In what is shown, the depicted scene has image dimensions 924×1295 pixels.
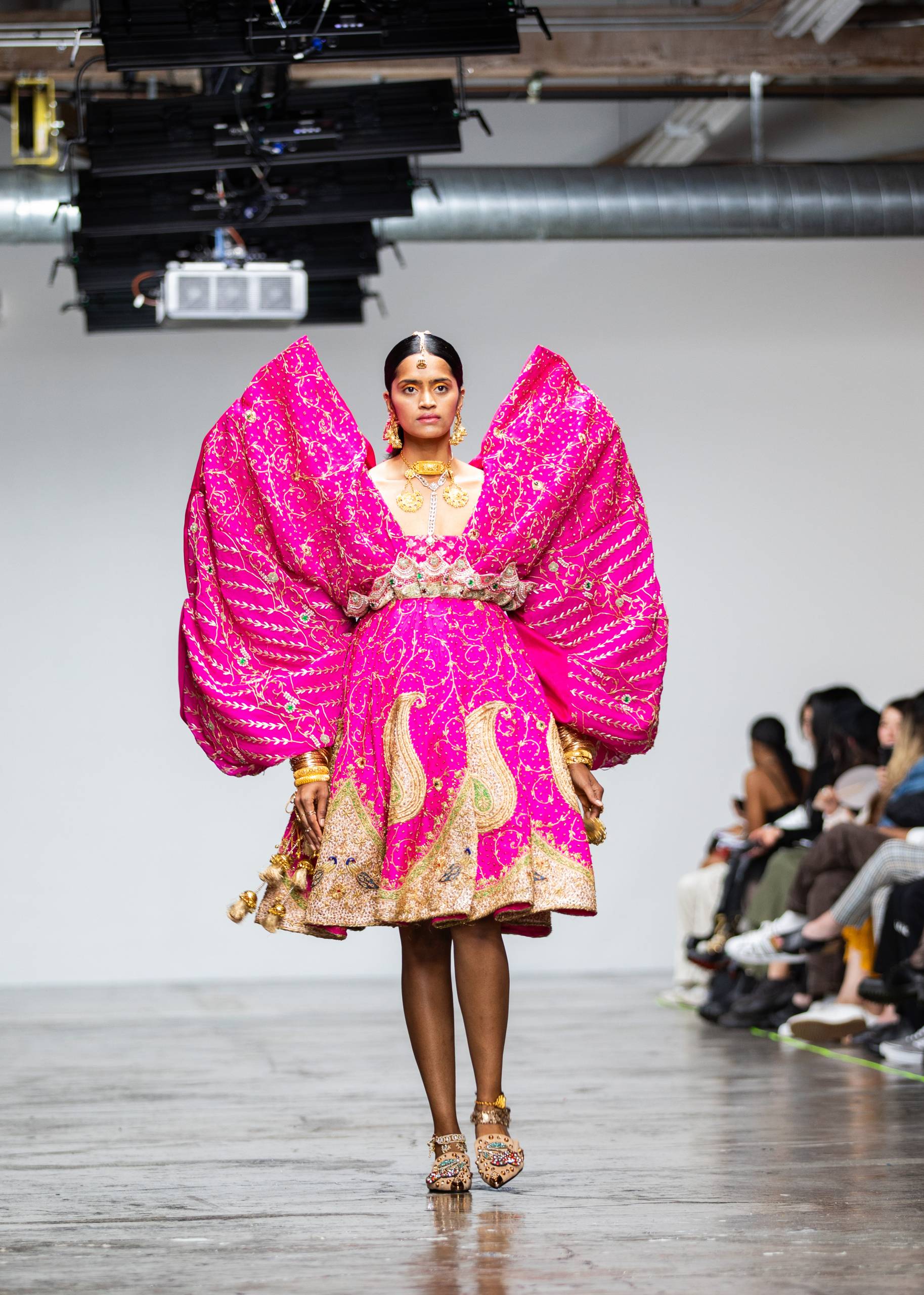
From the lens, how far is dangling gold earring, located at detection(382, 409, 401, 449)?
2.62 meters

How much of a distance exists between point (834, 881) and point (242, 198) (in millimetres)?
3399

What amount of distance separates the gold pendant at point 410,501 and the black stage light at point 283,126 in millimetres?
3540

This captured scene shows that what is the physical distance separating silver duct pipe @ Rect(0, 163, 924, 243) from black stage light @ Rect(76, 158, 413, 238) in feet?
3.70

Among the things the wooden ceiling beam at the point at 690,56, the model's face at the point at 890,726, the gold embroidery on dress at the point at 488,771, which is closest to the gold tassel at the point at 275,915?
the gold embroidery on dress at the point at 488,771

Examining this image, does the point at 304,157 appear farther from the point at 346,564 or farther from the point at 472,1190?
the point at 472,1190

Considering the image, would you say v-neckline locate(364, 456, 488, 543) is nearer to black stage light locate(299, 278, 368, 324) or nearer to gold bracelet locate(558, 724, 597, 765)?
gold bracelet locate(558, 724, 597, 765)

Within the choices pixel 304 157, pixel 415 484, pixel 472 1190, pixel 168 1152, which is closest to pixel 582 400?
pixel 415 484

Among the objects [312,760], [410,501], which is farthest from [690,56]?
[312,760]

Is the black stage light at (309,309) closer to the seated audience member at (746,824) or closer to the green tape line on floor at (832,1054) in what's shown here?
the seated audience member at (746,824)

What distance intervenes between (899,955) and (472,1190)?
1919 millimetres

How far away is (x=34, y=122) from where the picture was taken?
6.42 m

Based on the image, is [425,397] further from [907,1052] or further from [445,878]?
[907,1052]

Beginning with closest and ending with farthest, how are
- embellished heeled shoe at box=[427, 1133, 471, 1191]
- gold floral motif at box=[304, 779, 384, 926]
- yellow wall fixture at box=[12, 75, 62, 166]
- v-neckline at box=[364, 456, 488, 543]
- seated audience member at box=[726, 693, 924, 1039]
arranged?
embellished heeled shoe at box=[427, 1133, 471, 1191], gold floral motif at box=[304, 779, 384, 926], v-neckline at box=[364, 456, 488, 543], seated audience member at box=[726, 693, 924, 1039], yellow wall fixture at box=[12, 75, 62, 166]

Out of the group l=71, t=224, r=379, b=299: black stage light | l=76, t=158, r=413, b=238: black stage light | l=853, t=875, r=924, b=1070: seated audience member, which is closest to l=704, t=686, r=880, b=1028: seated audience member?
l=853, t=875, r=924, b=1070: seated audience member
